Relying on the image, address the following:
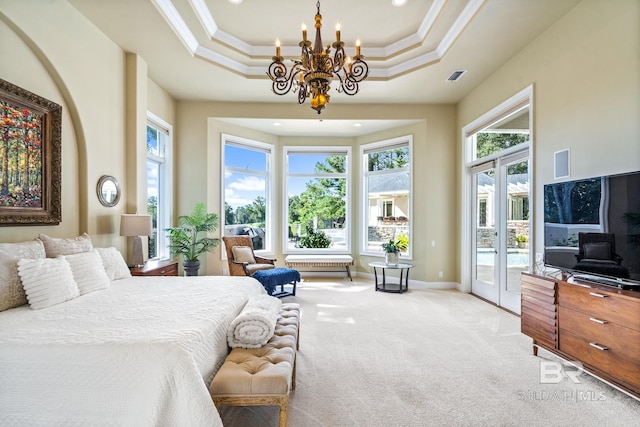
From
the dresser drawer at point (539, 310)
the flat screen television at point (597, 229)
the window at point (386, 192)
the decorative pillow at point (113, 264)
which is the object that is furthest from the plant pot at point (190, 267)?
the flat screen television at point (597, 229)

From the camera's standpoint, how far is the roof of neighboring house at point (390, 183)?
21.8ft

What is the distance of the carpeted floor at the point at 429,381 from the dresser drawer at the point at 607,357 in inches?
8.8

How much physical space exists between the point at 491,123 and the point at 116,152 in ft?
17.3

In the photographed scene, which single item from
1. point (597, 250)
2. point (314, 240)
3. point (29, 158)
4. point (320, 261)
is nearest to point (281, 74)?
point (29, 158)

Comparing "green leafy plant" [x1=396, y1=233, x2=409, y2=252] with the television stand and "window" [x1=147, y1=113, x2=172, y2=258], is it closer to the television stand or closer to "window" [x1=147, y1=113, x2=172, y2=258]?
the television stand

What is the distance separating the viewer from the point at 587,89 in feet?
10.3

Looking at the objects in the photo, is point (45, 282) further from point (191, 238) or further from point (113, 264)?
point (191, 238)

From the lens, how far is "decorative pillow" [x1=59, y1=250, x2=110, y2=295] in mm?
2613

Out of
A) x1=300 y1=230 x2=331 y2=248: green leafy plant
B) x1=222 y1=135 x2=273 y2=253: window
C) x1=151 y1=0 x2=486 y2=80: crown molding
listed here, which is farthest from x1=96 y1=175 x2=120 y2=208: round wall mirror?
x1=300 y1=230 x2=331 y2=248: green leafy plant

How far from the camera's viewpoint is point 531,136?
3.93m

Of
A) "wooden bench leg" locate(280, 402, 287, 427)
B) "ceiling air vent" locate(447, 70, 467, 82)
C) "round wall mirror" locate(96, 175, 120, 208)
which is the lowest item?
"wooden bench leg" locate(280, 402, 287, 427)

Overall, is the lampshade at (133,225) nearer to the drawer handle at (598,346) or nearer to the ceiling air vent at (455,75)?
the drawer handle at (598,346)

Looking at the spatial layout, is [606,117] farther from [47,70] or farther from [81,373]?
[47,70]

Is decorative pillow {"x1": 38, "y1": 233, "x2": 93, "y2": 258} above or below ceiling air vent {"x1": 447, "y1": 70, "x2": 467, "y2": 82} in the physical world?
below
